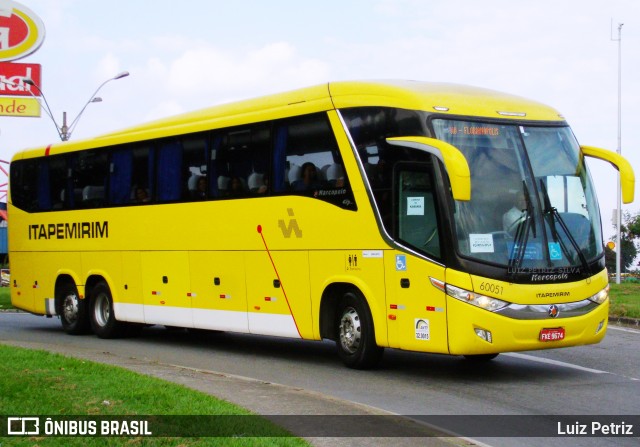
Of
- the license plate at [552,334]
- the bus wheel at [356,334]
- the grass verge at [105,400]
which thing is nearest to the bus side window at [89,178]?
the bus wheel at [356,334]

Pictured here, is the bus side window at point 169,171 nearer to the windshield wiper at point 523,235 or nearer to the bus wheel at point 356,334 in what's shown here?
the bus wheel at point 356,334

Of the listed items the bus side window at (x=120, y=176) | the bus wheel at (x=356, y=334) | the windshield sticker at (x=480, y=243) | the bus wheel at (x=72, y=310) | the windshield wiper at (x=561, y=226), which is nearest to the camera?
the windshield sticker at (x=480, y=243)

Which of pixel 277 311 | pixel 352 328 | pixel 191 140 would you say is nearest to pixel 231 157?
pixel 191 140

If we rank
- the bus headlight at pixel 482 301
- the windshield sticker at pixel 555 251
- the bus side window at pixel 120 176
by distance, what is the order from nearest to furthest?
the bus headlight at pixel 482 301 < the windshield sticker at pixel 555 251 < the bus side window at pixel 120 176

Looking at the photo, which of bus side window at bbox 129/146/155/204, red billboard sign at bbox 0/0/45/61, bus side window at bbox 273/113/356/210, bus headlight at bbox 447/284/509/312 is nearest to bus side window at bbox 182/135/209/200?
bus side window at bbox 129/146/155/204

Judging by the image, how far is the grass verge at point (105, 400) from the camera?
816cm

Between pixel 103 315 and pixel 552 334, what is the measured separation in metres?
→ 10.4

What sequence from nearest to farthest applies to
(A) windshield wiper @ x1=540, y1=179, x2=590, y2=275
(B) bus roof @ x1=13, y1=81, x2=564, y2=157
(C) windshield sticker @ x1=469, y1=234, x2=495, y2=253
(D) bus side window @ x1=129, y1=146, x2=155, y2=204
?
1. (C) windshield sticker @ x1=469, y1=234, x2=495, y2=253
2. (A) windshield wiper @ x1=540, y1=179, x2=590, y2=275
3. (B) bus roof @ x1=13, y1=81, x2=564, y2=157
4. (D) bus side window @ x1=129, y1=146, x2=155, y2=204

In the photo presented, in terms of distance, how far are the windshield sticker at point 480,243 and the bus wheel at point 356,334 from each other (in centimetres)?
198

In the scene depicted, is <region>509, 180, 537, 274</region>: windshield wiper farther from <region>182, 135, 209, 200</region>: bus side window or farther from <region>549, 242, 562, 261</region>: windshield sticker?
<region>182, 135, 209, 200</region>: bus side window

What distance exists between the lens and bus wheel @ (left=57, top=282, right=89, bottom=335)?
20828 mm

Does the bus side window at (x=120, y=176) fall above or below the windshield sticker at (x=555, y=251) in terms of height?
above

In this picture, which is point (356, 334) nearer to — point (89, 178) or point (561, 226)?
point (561, 226)

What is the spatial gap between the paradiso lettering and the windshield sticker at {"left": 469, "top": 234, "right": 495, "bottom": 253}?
9273mm
